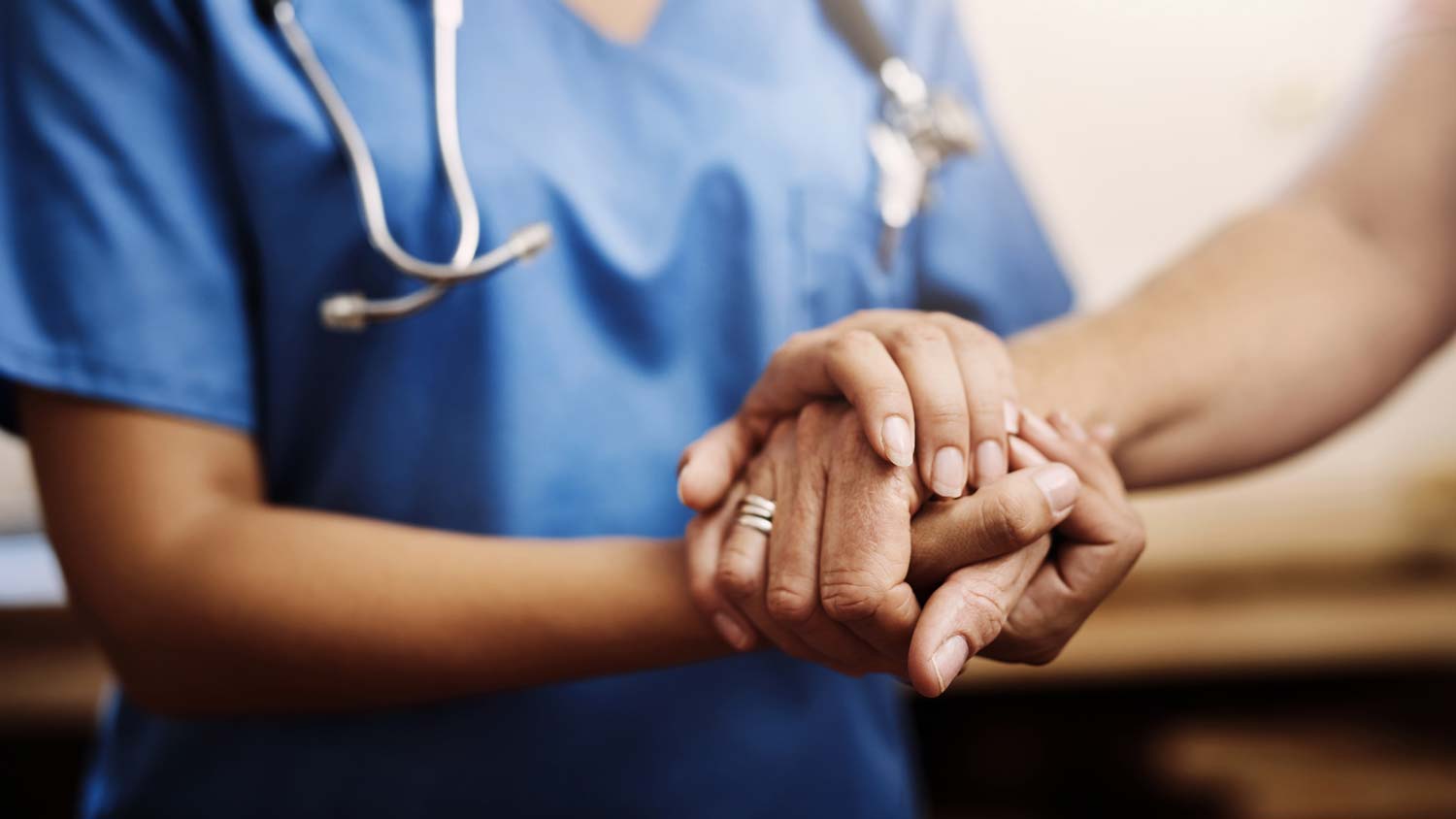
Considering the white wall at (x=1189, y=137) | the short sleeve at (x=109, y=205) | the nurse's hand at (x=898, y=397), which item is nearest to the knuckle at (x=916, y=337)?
the nurse's hand at (x=898, y=397)

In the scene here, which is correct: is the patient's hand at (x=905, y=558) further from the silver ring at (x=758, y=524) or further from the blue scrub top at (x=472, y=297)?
the blue scrub top at (x=472, y=297)

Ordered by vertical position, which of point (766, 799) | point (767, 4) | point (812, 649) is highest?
point (767, 4)

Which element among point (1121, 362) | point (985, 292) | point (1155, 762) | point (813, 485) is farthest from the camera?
point (1155, 762)

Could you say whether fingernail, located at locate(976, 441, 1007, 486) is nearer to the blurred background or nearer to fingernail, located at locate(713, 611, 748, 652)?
fingernail, located at locate(713, 611, 748, 652)

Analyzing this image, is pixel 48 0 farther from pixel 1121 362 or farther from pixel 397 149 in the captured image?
pixel 1121 362

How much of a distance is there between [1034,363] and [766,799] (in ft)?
0.95

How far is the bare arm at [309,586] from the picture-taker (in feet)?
1.39

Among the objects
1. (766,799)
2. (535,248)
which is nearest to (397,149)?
(535,248)

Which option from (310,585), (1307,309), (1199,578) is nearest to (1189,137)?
(1199,578)

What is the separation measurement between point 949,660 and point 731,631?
0.10 m

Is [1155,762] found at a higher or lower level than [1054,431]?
lower

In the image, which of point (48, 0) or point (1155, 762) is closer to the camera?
point (48, 0)

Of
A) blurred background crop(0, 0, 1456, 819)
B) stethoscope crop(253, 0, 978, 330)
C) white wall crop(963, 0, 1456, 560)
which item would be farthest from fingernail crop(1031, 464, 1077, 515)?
white wall crop(963, 0, 1456, 560)

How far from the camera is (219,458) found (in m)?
0.45
